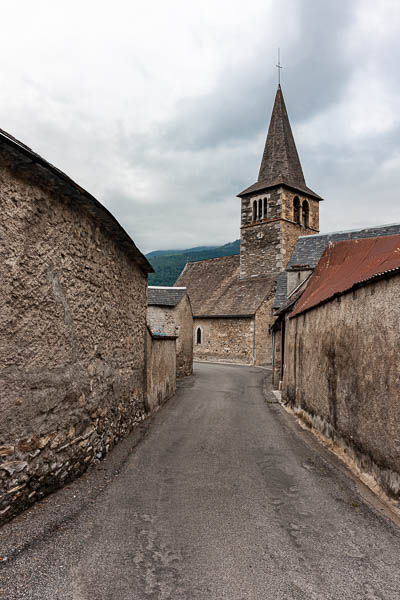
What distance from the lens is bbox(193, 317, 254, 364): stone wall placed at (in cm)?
3042

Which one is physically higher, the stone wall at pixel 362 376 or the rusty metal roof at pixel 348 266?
the rusty metal roof at pixel 348 266

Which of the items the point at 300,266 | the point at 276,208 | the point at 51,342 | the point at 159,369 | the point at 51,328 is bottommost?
the point at 159,369

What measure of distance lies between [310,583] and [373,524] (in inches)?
54.0

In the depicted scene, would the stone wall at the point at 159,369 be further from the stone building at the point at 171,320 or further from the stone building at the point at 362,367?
the stone building at the point at 171,320

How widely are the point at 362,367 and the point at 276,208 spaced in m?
30.3

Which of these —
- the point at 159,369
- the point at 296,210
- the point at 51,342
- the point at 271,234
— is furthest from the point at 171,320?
the point at 296,210

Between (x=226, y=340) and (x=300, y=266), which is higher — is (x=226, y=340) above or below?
below

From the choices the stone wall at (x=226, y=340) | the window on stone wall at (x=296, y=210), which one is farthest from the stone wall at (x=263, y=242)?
the stone wall at (x=226, y=340)

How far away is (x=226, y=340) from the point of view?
1243 inches

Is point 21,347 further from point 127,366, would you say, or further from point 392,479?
point 392,479

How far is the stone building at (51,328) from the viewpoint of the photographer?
14.1 ft

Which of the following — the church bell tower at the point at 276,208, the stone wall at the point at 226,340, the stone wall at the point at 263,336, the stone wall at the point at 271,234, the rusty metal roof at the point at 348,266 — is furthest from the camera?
the church bell tower at the point at 276,208

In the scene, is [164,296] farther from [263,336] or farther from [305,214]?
[305,214]

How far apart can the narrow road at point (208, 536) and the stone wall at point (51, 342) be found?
1.46 ft
